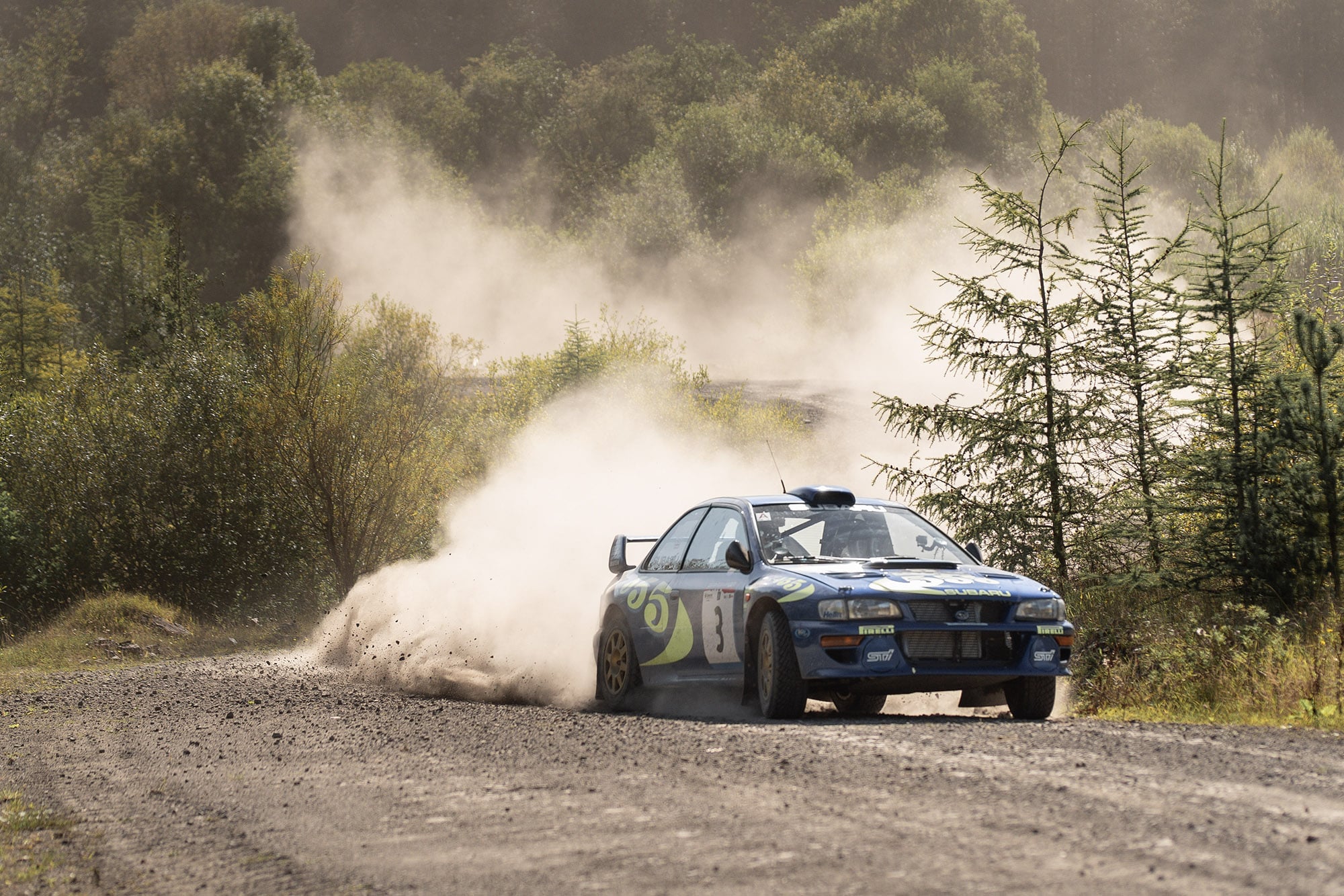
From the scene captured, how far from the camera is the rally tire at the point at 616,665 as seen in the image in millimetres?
11336

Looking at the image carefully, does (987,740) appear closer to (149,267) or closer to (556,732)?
(556,732)

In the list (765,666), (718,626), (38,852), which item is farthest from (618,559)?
(38,852)

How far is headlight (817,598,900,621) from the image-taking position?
365 inches

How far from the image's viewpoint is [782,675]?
9.44 metres

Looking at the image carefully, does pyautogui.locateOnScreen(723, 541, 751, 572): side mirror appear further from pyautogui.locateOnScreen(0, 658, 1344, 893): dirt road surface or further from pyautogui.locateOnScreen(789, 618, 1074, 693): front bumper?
pyautogui.locateOnScreen(0, 658, 1344, 893): dirt road surface

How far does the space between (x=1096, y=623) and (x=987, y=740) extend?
7.46 meters

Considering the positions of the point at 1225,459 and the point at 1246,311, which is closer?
the point at 1225,459

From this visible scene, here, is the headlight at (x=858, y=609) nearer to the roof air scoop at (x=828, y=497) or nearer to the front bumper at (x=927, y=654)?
the front bumper at (x=927, y=654)

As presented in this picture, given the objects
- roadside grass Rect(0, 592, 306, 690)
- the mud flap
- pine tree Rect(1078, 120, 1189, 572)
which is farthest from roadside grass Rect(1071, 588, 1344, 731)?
roadside grass Rect(0, 592, 306, 690)

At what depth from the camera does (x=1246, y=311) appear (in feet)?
48.0

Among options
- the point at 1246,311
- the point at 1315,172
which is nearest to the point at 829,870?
the point at 1246,311

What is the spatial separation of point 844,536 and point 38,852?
580 centimetres

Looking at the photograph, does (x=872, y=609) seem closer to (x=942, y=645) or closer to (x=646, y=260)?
(x=942, y=645)

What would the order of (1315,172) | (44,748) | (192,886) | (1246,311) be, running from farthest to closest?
(1315,172)
(1246,311)
(44,748)
(192,886)
